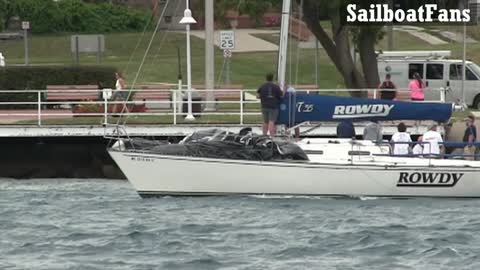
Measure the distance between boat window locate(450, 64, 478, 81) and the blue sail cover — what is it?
1695cm

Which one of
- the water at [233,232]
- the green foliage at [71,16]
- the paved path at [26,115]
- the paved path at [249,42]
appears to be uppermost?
the green foliage at [71,16]

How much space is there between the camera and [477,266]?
2188cm

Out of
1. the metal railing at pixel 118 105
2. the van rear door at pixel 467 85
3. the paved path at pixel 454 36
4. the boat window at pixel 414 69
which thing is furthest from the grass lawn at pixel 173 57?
the metal railing at pixel 118 105

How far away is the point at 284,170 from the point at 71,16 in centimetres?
4890

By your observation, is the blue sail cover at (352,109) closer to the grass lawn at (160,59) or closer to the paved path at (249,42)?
the grass lawn at (160,59)

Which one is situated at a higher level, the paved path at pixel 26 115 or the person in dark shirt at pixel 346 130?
the person in dark shirt at pixel 346 130

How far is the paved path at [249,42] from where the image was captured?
7325cm

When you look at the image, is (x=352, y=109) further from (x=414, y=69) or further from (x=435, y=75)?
(x=414, y=69)

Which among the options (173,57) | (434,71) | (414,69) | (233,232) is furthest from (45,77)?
(173,57)

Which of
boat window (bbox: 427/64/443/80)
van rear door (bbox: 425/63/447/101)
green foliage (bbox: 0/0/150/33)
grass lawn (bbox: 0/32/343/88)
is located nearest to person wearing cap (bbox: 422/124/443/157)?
van rear door (bbox: 425/63/447/101)

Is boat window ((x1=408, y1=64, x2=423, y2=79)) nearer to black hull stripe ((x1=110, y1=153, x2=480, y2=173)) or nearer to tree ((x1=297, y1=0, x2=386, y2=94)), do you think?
tree ((x1=297, y1=0, x2=386, y2=94))

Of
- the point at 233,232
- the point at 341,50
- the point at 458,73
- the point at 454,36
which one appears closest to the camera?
the point at 233,232

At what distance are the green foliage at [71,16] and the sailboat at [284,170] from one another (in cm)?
4666

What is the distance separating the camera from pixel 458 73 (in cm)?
4922
